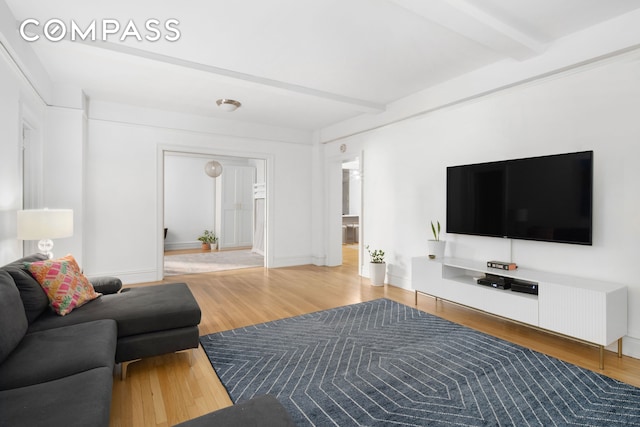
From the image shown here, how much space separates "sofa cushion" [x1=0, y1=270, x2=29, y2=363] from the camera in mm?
1672

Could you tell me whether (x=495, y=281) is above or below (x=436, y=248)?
below

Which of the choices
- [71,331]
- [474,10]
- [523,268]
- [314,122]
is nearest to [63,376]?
[71,331]

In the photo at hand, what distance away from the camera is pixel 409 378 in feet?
7.54

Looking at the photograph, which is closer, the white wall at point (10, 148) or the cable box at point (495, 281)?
the white wall at point (10, 148)

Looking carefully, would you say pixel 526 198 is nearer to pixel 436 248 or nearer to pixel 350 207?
pixel 436 248

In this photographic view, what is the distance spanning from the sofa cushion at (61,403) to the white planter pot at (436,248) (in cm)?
343

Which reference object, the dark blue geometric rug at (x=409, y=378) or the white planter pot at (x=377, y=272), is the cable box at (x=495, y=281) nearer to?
the dark blue geometric rug at (x=409, y=378)

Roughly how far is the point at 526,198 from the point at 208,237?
7.64 m

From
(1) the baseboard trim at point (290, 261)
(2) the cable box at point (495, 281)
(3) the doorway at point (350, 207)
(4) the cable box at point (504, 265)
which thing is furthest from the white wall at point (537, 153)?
(3) the doorway at point (350, 207)

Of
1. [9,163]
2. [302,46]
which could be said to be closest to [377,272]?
[302,46]

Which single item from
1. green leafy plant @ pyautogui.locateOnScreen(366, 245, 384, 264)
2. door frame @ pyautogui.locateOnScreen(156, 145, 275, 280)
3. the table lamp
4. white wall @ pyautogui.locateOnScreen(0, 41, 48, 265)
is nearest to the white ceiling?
white wall @ pyautogui.locateOnScreen(0, 41, 48, 265)

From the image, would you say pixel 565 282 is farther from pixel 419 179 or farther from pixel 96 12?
pixel 96 12

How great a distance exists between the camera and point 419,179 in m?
4.55

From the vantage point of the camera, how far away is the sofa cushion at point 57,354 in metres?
1.54
